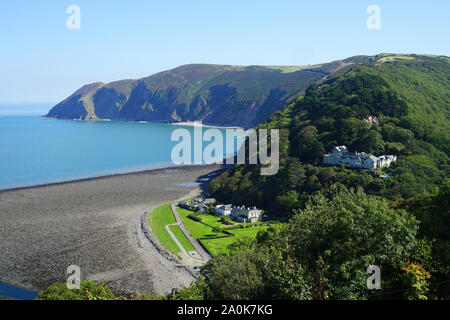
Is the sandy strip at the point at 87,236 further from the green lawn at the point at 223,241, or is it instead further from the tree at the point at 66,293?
the tree at the point at 66,293

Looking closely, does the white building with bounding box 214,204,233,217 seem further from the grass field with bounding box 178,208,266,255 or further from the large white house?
the large white house

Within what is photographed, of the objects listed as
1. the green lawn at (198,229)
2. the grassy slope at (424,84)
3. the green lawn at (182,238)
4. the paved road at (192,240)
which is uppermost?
the grassy slope at (424,84)

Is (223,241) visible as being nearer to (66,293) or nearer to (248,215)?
(248,215)

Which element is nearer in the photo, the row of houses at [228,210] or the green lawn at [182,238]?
the green lawn at [182,238]

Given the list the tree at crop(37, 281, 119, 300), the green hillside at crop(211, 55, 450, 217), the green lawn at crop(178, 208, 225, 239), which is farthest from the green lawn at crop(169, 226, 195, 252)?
the tree at crop(37, 281, 119, 300)

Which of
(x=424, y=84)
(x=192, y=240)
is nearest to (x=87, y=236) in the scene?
(x=192, y=240)

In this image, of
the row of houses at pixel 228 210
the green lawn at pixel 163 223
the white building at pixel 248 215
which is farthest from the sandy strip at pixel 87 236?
the white building at pixel 248 215

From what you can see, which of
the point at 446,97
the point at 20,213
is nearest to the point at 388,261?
the point at 20,213
